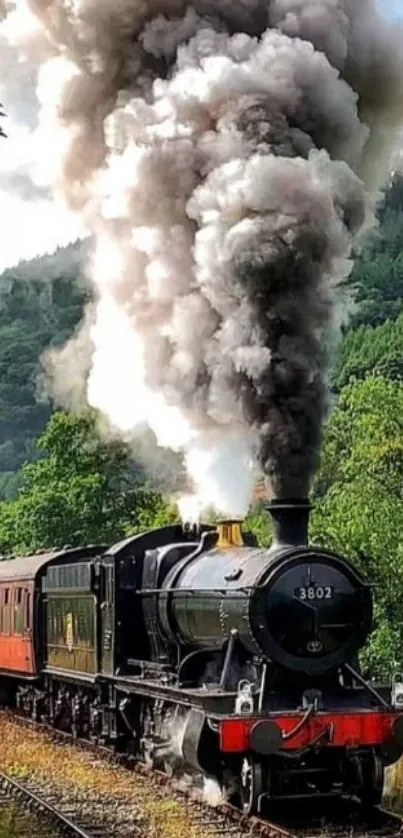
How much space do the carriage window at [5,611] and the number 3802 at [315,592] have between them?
36.7ft

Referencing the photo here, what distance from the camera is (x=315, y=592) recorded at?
37.5 feet

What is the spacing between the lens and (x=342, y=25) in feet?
44.7

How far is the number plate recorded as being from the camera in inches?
447

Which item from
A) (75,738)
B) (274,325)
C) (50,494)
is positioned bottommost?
(75,738)

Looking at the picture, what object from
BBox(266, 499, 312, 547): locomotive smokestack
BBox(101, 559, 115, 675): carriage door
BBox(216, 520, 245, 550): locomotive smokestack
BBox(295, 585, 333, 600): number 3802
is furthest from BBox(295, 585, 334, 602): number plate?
BBox(101, 559, 115, 675): carriage door

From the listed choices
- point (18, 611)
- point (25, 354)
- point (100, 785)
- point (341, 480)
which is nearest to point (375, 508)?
point (18, 611)

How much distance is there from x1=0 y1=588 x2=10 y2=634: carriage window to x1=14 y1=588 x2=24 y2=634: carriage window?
2.56 feet

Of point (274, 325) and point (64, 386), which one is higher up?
point (64, 386)

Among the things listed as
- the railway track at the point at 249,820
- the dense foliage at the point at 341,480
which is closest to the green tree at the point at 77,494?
the dense foliage at the point at 341,480

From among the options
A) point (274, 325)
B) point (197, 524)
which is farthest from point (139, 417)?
point (274, 325)

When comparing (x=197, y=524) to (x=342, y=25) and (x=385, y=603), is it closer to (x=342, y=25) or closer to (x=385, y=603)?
(x=342, y=25)

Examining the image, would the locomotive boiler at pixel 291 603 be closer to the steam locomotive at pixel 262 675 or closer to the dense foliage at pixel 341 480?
the steam locomotive at pixel 262 675

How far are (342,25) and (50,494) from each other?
29755 mm

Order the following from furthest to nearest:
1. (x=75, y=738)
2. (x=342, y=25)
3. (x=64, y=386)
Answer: (x=64, y=386) → (x=75, y=738) → (x=342, y=25)
